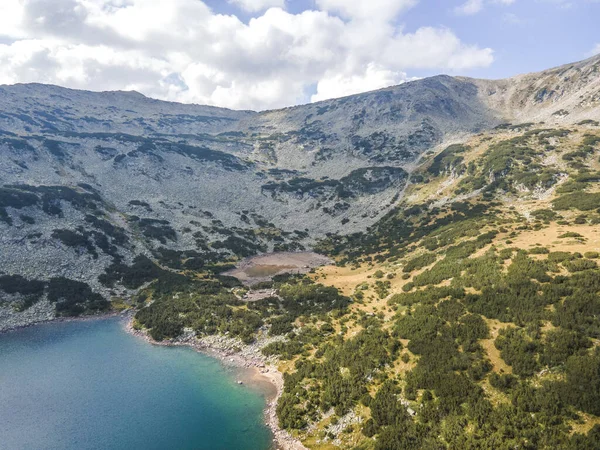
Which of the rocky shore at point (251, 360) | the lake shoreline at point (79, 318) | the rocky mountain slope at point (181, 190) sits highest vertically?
the rocky mountain slope at point (181, 190)

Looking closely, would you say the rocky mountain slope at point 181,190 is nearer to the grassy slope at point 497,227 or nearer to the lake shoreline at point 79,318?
the lake shoreline at point 79,318

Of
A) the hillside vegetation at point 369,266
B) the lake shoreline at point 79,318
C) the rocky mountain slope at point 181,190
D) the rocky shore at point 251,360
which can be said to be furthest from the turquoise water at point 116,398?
the rocky mountain slope at point 181,190

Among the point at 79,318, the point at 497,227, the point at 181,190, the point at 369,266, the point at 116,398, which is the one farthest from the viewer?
the point at 181,190

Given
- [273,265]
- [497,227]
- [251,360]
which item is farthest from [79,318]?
[497,227]

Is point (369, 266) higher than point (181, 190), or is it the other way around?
point (181, 190)

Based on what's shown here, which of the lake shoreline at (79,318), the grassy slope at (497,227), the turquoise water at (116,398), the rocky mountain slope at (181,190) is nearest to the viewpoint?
the turquoise water at (116,398)

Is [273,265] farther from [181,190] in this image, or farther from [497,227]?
[181,190]

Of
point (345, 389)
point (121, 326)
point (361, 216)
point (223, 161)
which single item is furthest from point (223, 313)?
point (223, 161)
